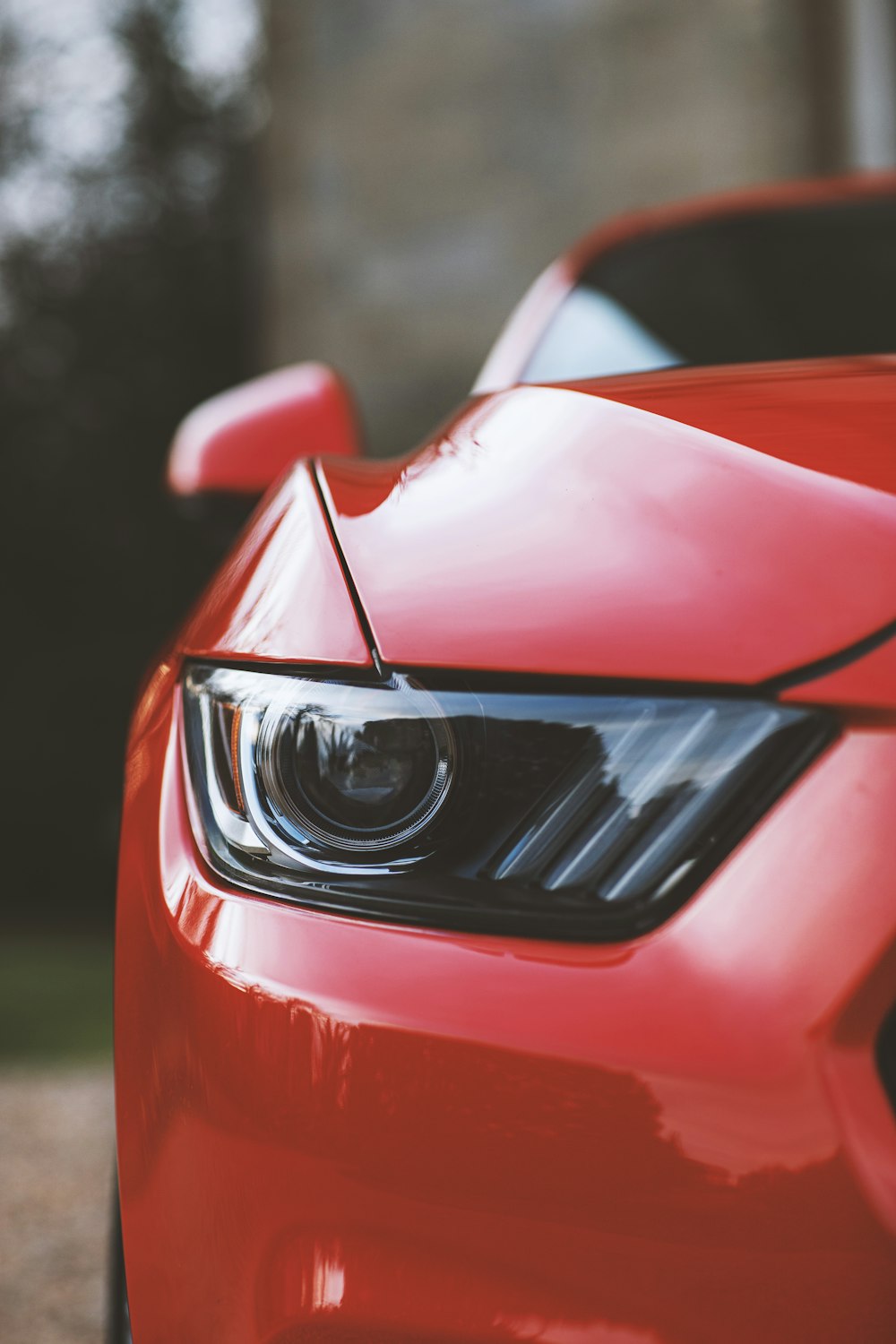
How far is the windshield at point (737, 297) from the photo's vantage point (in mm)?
1854

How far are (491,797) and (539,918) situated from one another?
0.28ft

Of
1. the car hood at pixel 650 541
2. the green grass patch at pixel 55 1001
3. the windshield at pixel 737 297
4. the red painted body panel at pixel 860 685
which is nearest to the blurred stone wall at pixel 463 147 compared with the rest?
the green grass patch at pixel 55 1001

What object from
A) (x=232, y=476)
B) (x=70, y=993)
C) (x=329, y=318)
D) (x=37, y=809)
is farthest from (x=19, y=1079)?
(x=37, y=809)

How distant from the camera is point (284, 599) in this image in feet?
2.94

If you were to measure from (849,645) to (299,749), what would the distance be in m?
0.36

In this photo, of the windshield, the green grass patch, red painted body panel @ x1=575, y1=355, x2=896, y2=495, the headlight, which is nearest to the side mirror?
the windshield

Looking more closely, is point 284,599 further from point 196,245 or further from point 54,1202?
point 196,245

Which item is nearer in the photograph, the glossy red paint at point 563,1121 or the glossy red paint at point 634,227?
the glossy red paint at point 563,1121

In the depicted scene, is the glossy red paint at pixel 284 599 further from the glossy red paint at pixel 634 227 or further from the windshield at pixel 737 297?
the glossy red paint at pixel 634 227

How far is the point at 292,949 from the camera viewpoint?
29.5 inches

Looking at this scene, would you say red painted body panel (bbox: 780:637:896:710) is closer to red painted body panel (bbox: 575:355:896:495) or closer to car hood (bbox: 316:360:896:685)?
car hood (bbox: 316:360:896:685)

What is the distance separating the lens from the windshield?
1.85 meters

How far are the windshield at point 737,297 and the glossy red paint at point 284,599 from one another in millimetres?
800

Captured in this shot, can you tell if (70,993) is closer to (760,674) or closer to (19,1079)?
(19,1079)
